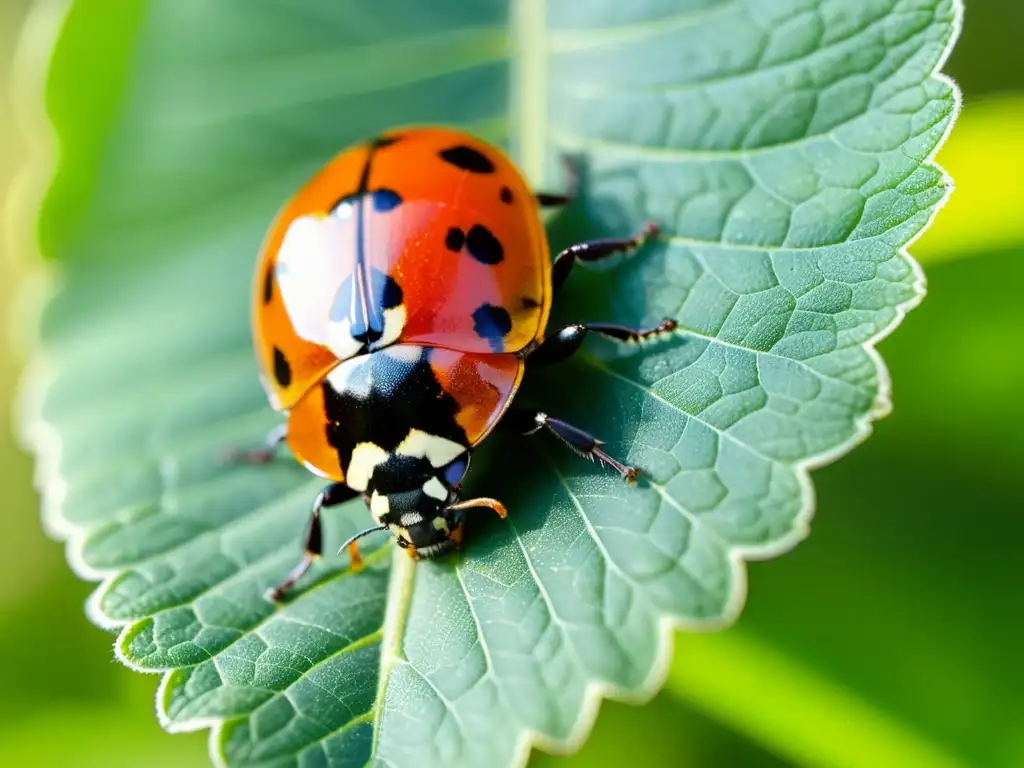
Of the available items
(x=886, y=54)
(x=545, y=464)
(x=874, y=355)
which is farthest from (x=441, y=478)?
(x=886, y=54)

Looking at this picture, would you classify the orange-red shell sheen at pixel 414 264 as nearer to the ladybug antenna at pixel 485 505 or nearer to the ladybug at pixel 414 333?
the ladybug at pixel 414 333

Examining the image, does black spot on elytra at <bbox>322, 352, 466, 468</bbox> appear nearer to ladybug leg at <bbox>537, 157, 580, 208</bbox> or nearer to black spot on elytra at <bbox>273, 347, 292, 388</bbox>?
black spot on elytra at <bbox>273, 347, 292, 388</bbox>

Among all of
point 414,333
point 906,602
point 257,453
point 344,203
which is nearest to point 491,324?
point 414,333

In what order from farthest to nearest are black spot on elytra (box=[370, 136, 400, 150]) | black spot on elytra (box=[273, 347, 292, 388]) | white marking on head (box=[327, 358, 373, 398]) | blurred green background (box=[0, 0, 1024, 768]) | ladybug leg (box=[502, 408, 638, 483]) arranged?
blurred green background (box=[0, 0, 1024, 768]) < black spot on elytra (box=[370, 136, 400, 150]) < black spot on elytra (box=[273, 347, 292, 388]) < white marking on head (box=[327, 358, 373, 398]) < ladybug leg (box=[502, 408, 638, 483])

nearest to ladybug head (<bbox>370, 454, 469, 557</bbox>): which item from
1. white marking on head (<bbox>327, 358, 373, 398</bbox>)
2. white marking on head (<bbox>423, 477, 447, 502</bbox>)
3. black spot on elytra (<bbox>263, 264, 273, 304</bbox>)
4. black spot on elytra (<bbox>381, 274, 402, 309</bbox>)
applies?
white marking on head (<bbox>423, 477, 447, 502</bbox>)

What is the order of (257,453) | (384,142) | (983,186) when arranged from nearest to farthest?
(384,142) < (257,453) < (983,186)

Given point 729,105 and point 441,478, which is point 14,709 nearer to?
point 441,478

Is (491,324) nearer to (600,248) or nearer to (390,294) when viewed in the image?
(390,294)
